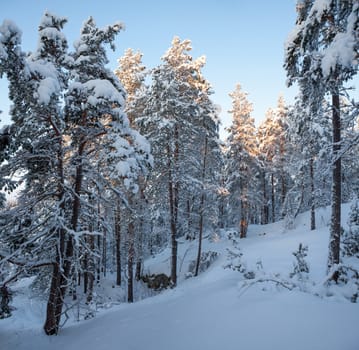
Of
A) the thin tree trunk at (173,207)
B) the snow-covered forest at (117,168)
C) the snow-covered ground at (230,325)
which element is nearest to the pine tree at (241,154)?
the snow-covered forest at (117,168)

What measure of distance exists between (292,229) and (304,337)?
21575mm

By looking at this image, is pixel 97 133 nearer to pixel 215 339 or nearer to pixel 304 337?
pixel 215 339

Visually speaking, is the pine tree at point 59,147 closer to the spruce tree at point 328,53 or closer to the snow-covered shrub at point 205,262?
the spruce tree at point 328,53

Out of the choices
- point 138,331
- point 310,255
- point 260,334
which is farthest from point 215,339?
point 310,255

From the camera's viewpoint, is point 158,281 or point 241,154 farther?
point 241,154

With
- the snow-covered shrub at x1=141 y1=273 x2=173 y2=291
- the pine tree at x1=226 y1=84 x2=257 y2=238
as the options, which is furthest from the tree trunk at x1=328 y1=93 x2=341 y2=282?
the pine tree at x1=226 y1=84 x2=257 y2=238

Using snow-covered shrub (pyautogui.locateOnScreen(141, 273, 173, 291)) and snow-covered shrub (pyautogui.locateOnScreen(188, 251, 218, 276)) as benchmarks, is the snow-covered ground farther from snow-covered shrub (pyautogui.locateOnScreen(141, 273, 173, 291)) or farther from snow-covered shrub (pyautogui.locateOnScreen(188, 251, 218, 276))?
snow-covered shrub (pyautogui.locateOnScreen(141, 273, 173, 291))

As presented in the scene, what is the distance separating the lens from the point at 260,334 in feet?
15.9

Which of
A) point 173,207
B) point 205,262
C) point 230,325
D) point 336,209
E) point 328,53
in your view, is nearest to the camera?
point 230,325

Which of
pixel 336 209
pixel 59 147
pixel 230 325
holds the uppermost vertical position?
pixel 59 147

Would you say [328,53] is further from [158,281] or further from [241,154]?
[241,154]

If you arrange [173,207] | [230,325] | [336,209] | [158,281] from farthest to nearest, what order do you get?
[158,281]
[173,207]
[336,209]
[230,325]

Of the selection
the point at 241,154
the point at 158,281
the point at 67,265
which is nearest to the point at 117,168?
the point at 67,265

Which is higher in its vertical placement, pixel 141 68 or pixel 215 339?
pixel 141 68
